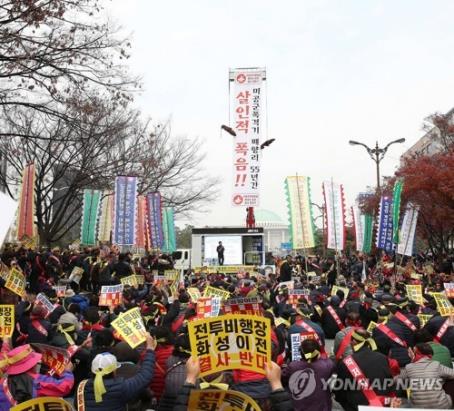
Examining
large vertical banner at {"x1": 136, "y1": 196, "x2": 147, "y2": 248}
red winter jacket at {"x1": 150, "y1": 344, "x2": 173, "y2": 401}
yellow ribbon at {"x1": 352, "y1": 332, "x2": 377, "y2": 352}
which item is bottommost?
red winter jacket at {"x1": 150, "y1": 344, "x2": 173, "y2": 401}

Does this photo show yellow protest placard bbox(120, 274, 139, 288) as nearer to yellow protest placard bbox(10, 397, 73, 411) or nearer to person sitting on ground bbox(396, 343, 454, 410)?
person sitting on ground bbox(396, 343, 454, 410)

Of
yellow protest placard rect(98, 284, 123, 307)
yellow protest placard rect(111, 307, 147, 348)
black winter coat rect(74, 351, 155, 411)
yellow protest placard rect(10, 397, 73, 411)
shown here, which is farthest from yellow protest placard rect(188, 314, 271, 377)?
yellow protest placard rect(98, 284, 123, 307)

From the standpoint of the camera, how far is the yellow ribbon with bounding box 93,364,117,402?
449 centimetres

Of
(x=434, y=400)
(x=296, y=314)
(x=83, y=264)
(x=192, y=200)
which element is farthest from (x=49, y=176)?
(x=434, y=400)

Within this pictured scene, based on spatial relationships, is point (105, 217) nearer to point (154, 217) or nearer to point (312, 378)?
point (154, 217)

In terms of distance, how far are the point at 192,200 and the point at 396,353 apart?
1080 inches

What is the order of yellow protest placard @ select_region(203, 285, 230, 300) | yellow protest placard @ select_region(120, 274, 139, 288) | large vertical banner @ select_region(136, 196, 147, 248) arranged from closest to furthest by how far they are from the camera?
yellow protest placard @ select_region(203, 285, 230, 300)
yellow protest placard @ select_region(120, 274, 139, 288)
large vertical banner @ select_region(136, 196, 147, 248)

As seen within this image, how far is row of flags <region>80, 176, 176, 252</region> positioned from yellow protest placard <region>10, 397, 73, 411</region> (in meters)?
16.2

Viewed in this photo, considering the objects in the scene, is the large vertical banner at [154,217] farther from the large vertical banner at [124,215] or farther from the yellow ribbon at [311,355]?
the yellow ribbon at [311,355]

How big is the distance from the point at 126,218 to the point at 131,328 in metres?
14.1

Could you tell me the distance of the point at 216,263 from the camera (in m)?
28.4

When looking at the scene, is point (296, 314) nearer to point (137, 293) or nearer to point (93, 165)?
point (137, 293)

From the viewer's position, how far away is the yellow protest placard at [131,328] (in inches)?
233

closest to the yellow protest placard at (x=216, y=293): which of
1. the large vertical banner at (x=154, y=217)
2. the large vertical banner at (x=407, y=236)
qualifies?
the large vertical banner at (x=407, y=236)
